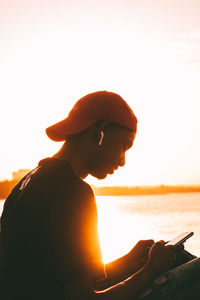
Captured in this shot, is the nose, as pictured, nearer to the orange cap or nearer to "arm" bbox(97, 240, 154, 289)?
the orange cap

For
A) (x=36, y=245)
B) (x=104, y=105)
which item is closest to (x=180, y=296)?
(x=36, y=245)

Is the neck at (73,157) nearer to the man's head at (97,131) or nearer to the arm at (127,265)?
the man's head at (97,131)

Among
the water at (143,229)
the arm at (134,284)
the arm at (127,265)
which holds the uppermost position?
the arm at (134,284)

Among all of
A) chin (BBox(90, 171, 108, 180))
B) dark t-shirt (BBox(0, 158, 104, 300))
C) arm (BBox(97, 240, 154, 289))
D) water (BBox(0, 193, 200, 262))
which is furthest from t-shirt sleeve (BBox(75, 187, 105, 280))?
water (BBox(0, 193, 200, 262))

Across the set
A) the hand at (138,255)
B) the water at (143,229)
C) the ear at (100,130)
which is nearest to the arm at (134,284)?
the hand at (138,255)

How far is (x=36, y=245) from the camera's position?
5.52 feet

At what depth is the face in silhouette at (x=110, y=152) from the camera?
2.03 m

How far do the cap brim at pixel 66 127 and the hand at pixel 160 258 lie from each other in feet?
2.44

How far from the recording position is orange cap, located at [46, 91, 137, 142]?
6.53ft

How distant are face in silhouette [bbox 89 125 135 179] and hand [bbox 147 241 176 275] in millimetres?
472

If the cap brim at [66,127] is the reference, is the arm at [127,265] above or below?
below

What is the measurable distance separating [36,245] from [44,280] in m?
0.15

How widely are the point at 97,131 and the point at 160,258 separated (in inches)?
28.7

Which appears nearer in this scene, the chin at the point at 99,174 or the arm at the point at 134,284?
the arm at the point at 134,284
